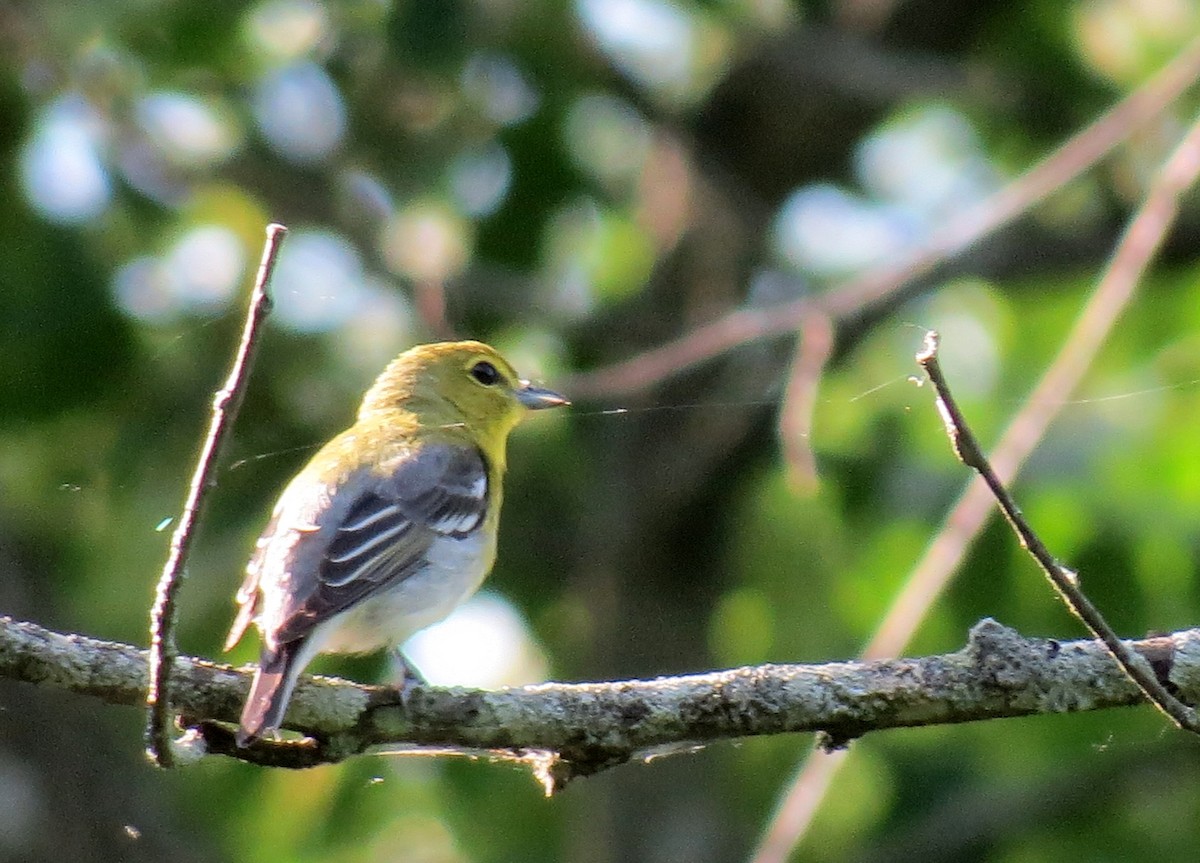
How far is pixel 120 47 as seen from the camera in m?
7.55

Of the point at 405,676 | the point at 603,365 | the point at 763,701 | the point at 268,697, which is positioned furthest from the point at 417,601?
the point at 603,365

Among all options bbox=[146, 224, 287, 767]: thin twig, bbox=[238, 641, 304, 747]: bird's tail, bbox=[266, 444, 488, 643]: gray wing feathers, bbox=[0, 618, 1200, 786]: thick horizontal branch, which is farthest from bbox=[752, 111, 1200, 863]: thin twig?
bbox=[146, 224, 287, 767]: thin twig

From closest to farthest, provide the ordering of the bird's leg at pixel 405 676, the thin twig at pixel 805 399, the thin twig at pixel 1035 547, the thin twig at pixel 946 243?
the thin twig at pixel 1035 547 → the bird's leg at pixel 405 676 → the thin twig at pixel 805 399 → the thin twig at pixel 946 243

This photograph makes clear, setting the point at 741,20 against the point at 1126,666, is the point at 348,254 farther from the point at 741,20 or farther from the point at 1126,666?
the point at 1126,666

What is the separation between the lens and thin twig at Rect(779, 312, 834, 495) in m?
5.16

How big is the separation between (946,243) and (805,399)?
1.04 m

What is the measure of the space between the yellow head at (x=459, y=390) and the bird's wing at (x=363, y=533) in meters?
0.51

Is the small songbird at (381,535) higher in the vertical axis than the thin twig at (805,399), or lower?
lower

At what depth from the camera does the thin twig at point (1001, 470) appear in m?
4.47

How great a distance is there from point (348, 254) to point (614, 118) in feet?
6.99

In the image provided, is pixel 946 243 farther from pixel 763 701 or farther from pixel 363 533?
pixel 763 701

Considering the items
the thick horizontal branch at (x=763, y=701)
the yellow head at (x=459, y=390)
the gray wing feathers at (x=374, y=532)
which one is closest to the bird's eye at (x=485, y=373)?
the yellow head at (x=459, y=390)


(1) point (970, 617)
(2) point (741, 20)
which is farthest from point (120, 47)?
(1) point (970, 617)

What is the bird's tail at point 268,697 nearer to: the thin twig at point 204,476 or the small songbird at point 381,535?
the small songbird at point 381,535
